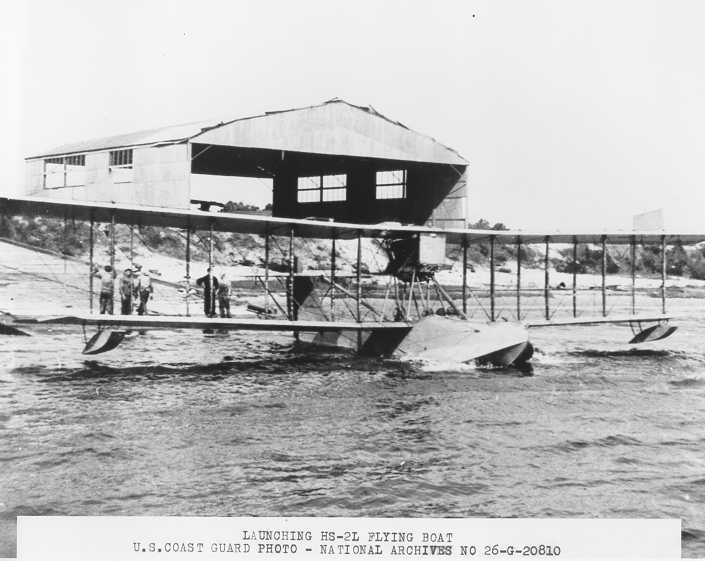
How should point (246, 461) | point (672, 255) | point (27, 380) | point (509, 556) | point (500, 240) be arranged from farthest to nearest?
point (672, 255), point (500, 240), point (27, 380), point (246, 461), point (509, 556)

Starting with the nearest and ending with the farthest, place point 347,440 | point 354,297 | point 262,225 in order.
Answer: point 347,440, point 262,225, point 354,297

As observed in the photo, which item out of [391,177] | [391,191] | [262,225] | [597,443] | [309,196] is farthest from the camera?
[309,196]

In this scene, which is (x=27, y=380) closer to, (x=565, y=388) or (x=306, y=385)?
(x=306, y=385)

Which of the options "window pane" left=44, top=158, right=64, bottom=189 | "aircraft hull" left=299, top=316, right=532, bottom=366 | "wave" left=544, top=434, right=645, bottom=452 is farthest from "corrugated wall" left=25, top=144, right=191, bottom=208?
"wave" left=544, top=434, right=645, bottom=452

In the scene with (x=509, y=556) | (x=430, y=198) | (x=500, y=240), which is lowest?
(x=509, y=556)

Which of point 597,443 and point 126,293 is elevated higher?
point 126,293

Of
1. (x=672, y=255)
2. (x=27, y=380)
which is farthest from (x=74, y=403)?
(x=672, y=255)

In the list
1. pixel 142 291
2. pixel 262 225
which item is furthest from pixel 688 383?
pixel 142 291

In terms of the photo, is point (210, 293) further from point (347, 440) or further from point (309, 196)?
point (309, 196)

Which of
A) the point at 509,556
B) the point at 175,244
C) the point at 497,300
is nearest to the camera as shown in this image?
the point at 509,556
